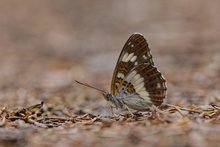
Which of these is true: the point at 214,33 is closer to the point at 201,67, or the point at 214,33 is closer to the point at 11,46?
the point at 201,67

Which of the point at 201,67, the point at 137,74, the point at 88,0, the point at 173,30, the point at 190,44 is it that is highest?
the point at 88,0

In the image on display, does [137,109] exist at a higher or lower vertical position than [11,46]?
lower

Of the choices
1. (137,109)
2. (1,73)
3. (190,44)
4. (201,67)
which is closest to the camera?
(137,109)

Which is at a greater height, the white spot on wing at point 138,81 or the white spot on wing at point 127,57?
the white spot on wing at point 127,57

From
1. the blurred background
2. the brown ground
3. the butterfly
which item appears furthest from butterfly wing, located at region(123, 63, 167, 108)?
the blurred background

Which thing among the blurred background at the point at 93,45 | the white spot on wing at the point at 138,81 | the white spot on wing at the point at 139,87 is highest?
the blurred background at the point at 93,45

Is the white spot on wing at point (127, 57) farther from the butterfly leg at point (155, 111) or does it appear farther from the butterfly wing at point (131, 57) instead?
the butterfly leg at point (155, 111)

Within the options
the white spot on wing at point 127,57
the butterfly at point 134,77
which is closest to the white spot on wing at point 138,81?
the butterfly at point 134,77

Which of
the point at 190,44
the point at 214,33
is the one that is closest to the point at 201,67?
the point at 190,44
